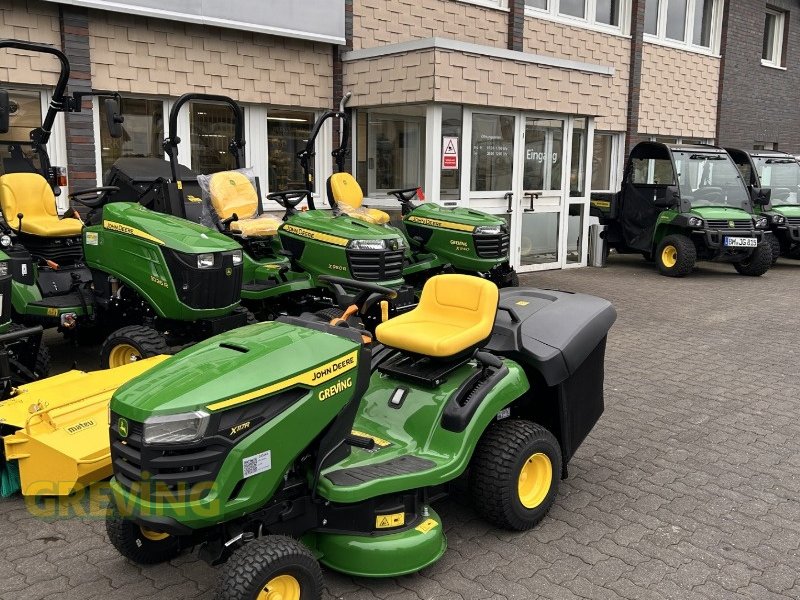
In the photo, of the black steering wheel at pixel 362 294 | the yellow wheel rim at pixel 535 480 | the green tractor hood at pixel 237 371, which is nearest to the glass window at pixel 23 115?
the black steering wheel at pixel 362 294

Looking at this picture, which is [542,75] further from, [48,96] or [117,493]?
[117,493]

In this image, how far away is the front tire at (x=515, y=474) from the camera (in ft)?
11.3

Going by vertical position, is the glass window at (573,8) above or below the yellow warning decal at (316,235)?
above

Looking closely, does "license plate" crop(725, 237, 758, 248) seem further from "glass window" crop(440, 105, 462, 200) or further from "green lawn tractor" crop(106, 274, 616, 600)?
"green lawn tractor" crop(106, 274, 616, 600)

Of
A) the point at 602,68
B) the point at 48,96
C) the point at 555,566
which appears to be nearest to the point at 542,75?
the point at 602,68

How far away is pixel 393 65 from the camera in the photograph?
9641 millimetres

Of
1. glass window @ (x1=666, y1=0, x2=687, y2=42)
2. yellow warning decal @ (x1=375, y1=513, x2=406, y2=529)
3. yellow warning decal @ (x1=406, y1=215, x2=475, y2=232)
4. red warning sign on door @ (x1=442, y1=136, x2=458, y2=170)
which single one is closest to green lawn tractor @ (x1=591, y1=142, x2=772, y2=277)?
red warning sign on door @ (x1=442, y1=136, x2=458, y2=170)

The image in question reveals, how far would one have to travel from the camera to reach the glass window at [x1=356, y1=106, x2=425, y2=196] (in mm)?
10047

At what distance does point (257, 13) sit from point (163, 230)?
493 cm

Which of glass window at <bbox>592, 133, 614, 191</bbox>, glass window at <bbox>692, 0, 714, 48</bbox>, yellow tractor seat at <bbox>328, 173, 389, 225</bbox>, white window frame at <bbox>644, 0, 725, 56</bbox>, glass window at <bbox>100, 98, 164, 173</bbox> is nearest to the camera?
yellow tractor seat at <bbox>328, 173, 389, 225</bbox>

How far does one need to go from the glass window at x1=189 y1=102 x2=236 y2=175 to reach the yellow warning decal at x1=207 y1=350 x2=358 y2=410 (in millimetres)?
6790

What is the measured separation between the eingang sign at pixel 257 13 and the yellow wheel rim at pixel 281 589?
283 inches

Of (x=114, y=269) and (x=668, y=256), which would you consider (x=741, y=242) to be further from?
(x=114, y=269)

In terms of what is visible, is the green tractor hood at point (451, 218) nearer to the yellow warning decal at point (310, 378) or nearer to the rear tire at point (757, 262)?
the rear tire at point (757, 262)
